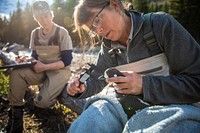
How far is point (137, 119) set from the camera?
1.91 m

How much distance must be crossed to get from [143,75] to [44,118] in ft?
8.29

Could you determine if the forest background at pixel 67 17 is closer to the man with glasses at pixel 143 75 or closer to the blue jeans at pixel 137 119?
the man with glasses at pixel 143 75

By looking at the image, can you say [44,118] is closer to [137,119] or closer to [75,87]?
[75,87]

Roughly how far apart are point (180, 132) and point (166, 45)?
65 centimetres

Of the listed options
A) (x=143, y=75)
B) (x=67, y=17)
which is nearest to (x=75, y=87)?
(x=143, y=75)

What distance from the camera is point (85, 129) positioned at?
204 cm

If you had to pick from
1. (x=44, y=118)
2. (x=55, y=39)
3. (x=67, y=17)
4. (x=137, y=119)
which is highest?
(x=55, y=39)

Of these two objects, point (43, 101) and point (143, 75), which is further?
point (43, 101)

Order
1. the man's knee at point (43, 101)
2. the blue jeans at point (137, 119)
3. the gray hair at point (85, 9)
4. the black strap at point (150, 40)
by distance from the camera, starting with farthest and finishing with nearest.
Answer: the man's knee at point (43, 101), the gray hair at point (85, 9), the black strap at point (150, 40), the blue jeans at point (137, 119)

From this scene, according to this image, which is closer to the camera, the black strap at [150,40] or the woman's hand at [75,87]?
the black strap at [150,40]

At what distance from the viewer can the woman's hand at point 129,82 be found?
197cm

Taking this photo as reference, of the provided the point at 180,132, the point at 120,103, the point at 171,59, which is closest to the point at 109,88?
the point at 120,103

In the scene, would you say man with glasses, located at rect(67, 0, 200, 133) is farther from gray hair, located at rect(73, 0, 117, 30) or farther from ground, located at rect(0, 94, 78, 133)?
ground, located at rect(0, 94, 78, 133)

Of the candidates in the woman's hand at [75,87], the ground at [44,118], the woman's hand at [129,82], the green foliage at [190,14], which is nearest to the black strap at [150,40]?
the woman's hand at [129,82]
